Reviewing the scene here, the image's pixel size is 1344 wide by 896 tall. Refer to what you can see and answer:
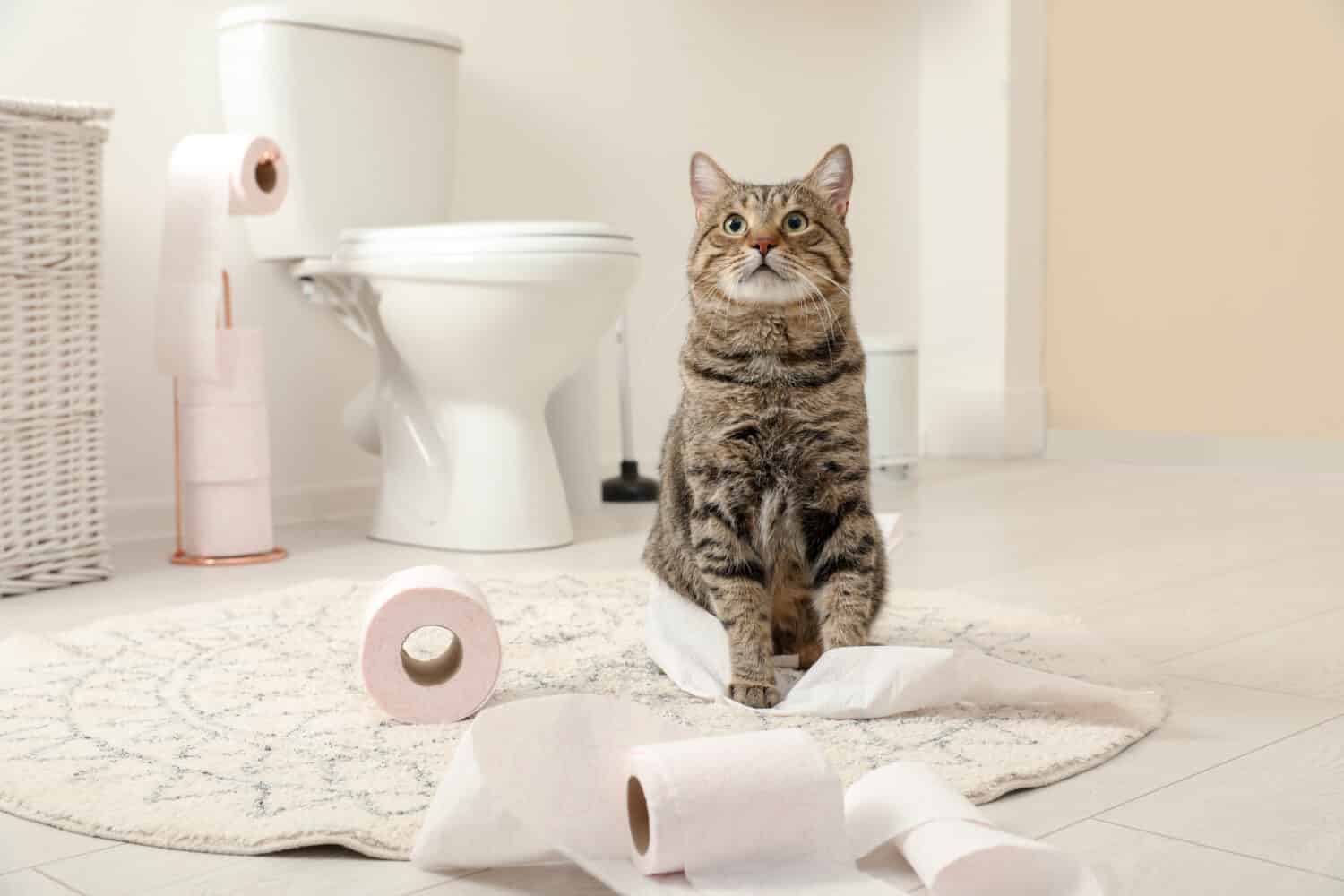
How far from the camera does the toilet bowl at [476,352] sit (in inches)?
98.7

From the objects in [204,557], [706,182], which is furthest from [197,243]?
[706,182]

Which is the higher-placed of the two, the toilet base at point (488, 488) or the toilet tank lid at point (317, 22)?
the toilet tank lid at point (317, 22)

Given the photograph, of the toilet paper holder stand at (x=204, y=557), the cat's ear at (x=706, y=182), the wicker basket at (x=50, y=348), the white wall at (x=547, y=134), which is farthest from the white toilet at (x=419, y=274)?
the cat's ear at (x=706, y=182)

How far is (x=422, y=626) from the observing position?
1465 millimetres

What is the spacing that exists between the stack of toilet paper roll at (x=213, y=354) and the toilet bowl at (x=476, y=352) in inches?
10.4

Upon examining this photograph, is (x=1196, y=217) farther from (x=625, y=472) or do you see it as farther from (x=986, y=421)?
(x=625, y=472)

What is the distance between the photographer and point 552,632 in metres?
1.92

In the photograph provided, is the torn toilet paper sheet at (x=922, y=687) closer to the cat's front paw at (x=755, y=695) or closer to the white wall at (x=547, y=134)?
the cat's front paw at (x=755, y=695)

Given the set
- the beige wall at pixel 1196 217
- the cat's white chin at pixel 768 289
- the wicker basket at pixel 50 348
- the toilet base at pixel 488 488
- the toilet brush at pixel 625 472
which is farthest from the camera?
the beige wall at pixel 1196 217

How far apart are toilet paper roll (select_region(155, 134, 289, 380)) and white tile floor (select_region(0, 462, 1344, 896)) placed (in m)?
0.39

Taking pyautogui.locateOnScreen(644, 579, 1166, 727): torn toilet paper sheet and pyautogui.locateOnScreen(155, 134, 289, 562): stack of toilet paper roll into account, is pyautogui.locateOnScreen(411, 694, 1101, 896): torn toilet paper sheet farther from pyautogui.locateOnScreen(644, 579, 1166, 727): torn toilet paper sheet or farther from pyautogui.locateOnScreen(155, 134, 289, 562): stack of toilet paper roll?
pyautogui.locateOnScreen(155, 134, 289, 562): stack of toilet paper roll

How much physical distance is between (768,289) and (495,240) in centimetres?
105

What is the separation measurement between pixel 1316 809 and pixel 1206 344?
2.79 metres

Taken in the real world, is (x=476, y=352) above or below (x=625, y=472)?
above
